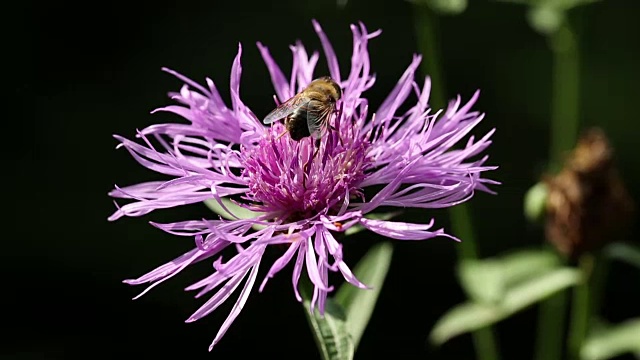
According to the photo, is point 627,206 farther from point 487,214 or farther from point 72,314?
point 72,314

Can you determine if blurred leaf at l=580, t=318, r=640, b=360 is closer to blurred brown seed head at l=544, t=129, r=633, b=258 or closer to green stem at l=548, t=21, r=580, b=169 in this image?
blurred brown seed head at l=544, t=129, r=633, b=258

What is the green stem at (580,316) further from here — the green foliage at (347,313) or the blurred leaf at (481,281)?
the green foliage at (347,313)

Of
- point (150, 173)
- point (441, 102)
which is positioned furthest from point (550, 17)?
point (150, 173)

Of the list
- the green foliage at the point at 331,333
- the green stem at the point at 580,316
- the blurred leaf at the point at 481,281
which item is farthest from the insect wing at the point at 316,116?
the green stem at the point at 580,316

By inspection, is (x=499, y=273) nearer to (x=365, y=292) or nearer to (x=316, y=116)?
(x=365, y=292)

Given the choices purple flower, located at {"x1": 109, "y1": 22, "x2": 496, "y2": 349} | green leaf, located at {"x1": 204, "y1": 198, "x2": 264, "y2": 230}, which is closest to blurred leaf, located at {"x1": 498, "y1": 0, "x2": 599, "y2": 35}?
purple flower, located at {"x1": 109, "y1": 22, "x2": 496, "y2": 349}

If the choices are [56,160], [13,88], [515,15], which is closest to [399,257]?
[515,15]
